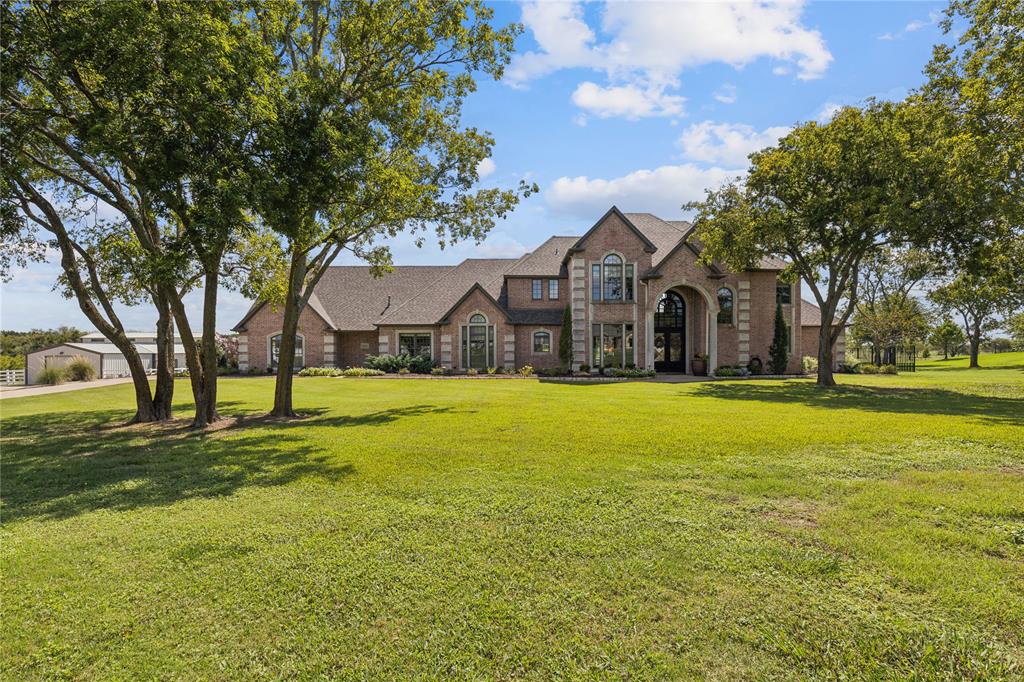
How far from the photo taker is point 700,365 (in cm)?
3206

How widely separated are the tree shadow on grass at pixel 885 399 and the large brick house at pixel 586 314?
28.3ft

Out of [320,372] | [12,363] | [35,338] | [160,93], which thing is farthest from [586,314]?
[35,338]

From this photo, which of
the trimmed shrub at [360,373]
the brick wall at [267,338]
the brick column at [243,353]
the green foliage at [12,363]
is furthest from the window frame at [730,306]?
the green foliage at [12,363]

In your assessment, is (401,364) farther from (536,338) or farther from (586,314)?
(586,314)

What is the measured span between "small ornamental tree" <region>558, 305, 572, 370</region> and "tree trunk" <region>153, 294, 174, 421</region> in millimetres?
20566

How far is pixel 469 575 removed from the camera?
454cm

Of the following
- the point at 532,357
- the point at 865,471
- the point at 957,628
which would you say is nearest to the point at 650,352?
the point at 532,357

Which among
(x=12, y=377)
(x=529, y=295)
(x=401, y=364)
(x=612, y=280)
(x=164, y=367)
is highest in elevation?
(x=612, y=280)

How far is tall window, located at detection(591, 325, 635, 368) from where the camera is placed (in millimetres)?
31250

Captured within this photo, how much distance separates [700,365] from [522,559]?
29.7 metres

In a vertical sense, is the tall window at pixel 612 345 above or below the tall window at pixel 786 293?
below

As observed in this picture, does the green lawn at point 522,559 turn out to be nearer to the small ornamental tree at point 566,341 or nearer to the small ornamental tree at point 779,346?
the small ornamental tree at point 566,341

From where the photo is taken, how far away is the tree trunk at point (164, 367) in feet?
49.0

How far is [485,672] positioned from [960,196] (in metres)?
24.0
